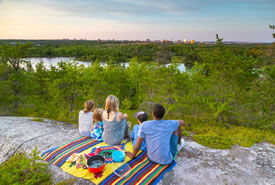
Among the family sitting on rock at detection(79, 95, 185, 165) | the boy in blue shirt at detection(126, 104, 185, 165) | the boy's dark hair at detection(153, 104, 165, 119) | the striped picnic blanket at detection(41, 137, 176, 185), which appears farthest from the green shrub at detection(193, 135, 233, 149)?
the boy's dark hair at detection(153, 104, 165, 119)

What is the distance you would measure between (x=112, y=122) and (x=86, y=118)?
118 centimetres

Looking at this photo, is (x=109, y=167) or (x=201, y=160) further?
(x=201, y=160)

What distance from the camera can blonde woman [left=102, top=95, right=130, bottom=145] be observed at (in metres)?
4.39

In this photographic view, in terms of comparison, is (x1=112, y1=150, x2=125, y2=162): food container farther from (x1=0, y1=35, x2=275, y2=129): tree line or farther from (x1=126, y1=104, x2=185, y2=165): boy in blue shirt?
(x1=0, y1=35, x2=275, y2=129): tree line

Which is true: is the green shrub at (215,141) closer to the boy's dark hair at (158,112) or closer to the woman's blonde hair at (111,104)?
the boy's dark hair at (158,112)

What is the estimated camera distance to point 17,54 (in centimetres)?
1120

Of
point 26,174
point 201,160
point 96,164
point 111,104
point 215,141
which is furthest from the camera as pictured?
point 215,141

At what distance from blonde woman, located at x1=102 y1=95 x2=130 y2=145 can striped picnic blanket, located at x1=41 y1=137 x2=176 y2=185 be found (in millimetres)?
245

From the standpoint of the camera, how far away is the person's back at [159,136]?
11.5ft

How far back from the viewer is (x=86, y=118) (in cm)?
511

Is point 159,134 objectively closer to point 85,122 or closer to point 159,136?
point 159,136

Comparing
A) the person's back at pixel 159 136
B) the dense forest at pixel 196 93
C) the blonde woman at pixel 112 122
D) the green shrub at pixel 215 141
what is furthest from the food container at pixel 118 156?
the dense forest at pixel 196 93

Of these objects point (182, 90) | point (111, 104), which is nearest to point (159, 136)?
point (111, 104)

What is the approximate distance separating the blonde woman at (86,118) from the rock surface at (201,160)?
50cm
